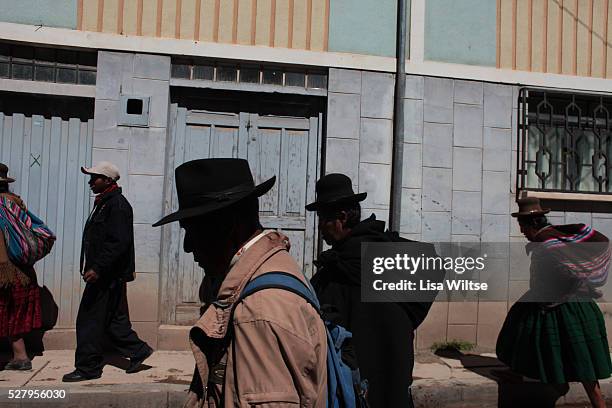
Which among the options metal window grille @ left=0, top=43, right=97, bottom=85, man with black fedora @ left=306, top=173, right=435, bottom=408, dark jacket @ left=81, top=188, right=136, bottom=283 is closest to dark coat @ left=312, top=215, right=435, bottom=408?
man with black fedora @ left=306, top=173, right=435, bottom=408

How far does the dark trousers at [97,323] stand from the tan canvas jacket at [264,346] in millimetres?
3456

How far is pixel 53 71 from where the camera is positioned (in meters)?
5.89

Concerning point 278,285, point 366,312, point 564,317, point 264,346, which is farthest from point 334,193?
point 564,317

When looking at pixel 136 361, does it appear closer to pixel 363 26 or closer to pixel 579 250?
pixel 579 250

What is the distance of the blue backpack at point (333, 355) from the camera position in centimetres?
145

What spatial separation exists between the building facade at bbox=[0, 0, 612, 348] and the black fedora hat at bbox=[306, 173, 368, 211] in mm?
3218

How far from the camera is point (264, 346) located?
133 centimetres

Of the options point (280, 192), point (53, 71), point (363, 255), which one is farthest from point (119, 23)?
point (363, 255)

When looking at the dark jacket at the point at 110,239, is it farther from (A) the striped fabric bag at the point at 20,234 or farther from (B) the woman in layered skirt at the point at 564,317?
(B) the woman in layered skirt at the point at 564,317

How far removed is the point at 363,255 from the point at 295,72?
402 cm

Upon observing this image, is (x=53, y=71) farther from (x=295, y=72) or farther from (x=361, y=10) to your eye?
(x=361, y=10)

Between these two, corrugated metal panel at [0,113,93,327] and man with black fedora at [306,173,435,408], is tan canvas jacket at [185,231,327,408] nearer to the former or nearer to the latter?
man with black fedora at [306,173,435,408]

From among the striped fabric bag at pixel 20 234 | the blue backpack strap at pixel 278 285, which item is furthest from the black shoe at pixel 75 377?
the blue backpack strap at pixel 278 285

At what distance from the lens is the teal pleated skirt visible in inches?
173
